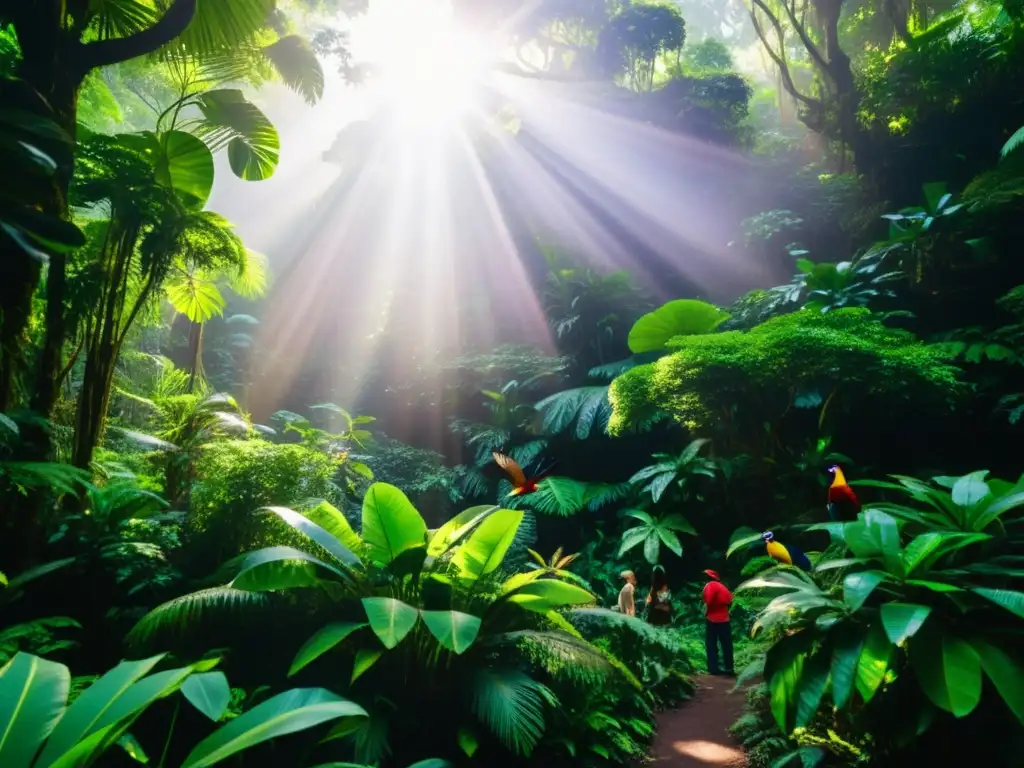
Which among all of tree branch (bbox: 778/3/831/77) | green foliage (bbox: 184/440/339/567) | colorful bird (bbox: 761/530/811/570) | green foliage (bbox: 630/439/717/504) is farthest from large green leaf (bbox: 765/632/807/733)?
tree branch (bbox: 778/3/831/77)

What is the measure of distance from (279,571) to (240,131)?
11.7 ft

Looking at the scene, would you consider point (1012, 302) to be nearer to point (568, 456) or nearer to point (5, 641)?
point (568, 456)

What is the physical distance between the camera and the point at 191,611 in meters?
2.82

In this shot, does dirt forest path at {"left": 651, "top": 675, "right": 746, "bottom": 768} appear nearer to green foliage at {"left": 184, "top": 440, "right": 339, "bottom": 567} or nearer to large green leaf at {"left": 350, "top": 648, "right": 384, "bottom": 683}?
large green leaf at {"left": 350, "top": 648, "right": 384, "bottom": 683}

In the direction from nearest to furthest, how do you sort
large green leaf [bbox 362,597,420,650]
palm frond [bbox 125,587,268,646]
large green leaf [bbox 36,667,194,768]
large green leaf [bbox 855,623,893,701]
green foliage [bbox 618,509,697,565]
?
large green leaf [bbox 36,667,194,768] < large green leaf [bbox 855,623,893,701] < large green leaf [bbox 362,597,420,650] < palm frond [bbox 125,587,268,646] < green foliage [bbox 618,509,697,565]

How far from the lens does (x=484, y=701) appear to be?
2.55 m

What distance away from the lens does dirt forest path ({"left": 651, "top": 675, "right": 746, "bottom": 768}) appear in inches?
116

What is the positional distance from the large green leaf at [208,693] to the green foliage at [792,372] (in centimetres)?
440

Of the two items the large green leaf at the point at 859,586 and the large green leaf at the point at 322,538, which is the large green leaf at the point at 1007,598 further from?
the large green leaf at the point at 322,538

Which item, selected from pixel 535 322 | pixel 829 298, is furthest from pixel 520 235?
pixel 829 298

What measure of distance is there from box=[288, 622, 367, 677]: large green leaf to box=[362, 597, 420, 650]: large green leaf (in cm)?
18

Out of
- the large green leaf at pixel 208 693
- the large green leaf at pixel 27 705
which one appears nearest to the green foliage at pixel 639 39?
the large green leaf at pixel 208 693

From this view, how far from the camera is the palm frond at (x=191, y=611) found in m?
2.66

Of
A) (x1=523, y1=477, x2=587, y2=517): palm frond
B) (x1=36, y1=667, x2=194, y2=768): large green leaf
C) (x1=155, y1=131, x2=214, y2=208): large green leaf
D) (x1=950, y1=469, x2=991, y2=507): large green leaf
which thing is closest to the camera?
(x1=36, y1=667, x2=194, y2=768): large green leaf
